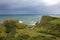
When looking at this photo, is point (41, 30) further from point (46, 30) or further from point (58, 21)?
point (58, 21)

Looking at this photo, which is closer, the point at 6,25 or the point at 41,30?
the point at 41,30

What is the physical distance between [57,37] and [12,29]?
4.75 meters

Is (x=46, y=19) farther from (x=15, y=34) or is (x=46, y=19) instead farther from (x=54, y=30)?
(x=15, y=34)

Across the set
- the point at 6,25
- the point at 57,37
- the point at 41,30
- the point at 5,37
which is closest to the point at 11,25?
the point at 6,25

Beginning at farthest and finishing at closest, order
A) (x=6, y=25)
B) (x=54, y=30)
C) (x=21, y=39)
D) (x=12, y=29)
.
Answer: (x=6, y=25)
(x=12, y=29)
(x=54, y=30)
(x=21, y=39)

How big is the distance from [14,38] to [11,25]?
3.49 metres

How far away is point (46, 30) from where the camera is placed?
18.4 meters

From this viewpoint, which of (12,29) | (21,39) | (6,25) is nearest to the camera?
(21,39)

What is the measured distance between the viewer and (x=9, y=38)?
59.0ft

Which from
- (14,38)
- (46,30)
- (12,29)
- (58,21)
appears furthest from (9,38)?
(58,21)

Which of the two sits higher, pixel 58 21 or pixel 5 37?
pixel 58 21

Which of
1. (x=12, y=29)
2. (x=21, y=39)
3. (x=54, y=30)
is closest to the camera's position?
(x=21, y=39)

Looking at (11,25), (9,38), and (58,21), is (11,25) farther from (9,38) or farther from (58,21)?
(58,21)

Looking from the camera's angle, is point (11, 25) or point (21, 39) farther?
point (11, 25)
